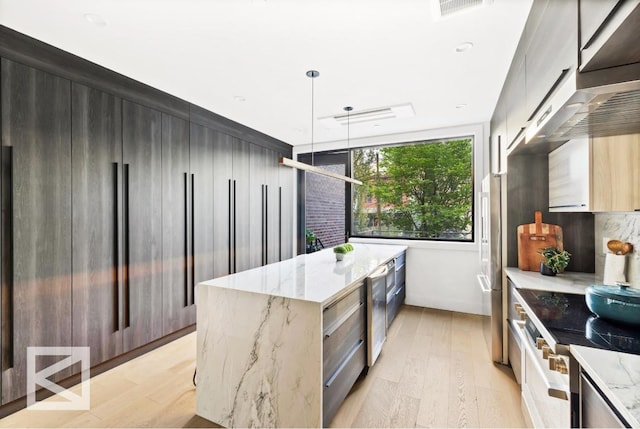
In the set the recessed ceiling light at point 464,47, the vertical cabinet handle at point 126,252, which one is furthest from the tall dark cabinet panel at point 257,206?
the recessed ceiling light at point 464,47

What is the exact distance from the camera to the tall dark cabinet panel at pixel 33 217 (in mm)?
1938

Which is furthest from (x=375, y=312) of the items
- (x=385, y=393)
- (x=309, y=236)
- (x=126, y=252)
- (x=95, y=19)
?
(x=309, y=236)

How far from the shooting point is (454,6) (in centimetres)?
170

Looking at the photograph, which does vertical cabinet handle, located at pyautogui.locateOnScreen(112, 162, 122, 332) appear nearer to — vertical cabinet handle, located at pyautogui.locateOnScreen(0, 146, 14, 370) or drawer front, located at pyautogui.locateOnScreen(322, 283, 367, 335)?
vertical cabinet handle, located at pyautogui.locateOnScreen(0, 146, 14, 370)

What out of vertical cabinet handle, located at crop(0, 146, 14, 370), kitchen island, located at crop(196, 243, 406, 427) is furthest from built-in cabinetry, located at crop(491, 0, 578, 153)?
vertical cabinet handle, located at crop(0, 146, 14, 370)

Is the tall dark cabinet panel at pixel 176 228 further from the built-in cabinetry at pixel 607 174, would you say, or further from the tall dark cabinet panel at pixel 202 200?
the built-in cabinetry at pixel 607 174

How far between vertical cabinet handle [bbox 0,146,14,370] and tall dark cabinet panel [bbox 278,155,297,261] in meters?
3.18

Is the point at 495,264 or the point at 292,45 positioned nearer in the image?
the point at 292,45

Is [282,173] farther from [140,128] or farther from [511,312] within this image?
[511,312]

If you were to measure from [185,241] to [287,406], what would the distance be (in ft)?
7.03

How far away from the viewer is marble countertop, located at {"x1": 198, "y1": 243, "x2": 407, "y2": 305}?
1.74 m

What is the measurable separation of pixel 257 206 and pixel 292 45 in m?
2.54

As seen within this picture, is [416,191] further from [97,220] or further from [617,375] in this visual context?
[97,220]

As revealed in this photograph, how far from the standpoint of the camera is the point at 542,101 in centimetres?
154
